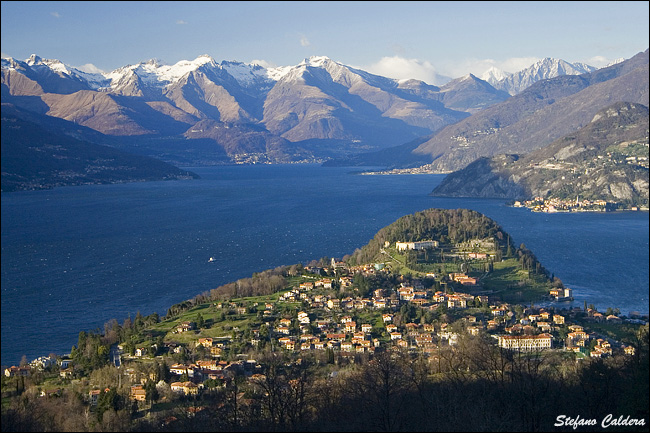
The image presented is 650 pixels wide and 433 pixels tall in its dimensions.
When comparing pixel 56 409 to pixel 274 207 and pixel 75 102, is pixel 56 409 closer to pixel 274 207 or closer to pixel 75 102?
pixel 274 207

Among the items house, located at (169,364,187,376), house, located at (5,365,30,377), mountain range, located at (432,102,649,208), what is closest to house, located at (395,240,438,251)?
house, located at (169,364,187,376)

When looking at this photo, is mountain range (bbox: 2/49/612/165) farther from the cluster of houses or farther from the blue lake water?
the cluster of houses

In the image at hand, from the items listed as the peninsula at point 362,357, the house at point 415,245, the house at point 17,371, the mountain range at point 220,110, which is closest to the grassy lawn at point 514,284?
the peninsula at point 362,357

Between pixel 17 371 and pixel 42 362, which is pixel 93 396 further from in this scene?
pixel 42 362

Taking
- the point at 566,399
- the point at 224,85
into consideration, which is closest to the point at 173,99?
the point at 224,85

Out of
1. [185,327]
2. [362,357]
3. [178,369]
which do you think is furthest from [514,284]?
[178,369]

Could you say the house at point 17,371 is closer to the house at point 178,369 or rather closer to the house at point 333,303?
the house at point 178,369
